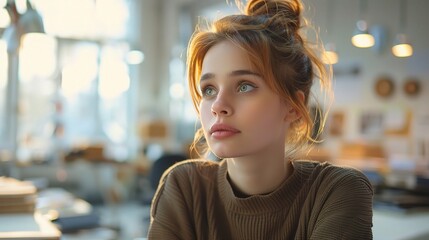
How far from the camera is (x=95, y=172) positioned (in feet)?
27.3

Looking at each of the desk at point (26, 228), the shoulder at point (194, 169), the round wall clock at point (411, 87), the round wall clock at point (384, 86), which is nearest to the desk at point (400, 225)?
the shoulder at point (194, 169)

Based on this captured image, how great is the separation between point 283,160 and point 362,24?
12.2 ft

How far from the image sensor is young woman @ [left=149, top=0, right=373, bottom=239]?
1089mm

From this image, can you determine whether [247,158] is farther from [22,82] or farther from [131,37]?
[131,37]

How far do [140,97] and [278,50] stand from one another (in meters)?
7.84

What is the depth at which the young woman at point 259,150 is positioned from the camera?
1089mm

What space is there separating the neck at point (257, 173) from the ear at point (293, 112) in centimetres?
9

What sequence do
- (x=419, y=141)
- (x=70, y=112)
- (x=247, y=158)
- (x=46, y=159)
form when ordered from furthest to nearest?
(x=70, y=112)
(x=46, y=159)
(x=419, y=141)
(x=247, y=158)

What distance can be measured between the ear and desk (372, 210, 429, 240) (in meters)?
0.89

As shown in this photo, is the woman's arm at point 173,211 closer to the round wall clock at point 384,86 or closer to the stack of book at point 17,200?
the stack of book at point 17,200

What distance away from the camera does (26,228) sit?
1725 mm

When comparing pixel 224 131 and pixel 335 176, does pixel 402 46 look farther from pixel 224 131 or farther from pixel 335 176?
pixel 224 131

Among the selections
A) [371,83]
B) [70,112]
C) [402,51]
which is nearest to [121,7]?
[70,112]

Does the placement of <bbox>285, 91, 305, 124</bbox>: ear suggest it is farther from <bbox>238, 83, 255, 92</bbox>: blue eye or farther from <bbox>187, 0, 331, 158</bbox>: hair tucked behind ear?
<bbox>238, 83, 255, 92</bbox>: blue eye
